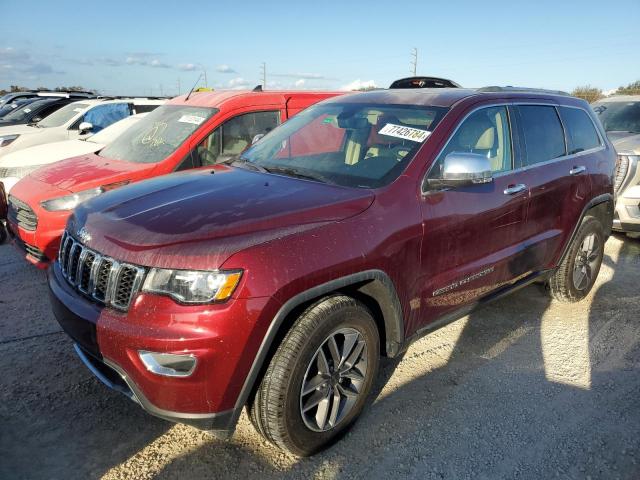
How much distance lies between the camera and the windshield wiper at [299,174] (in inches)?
117

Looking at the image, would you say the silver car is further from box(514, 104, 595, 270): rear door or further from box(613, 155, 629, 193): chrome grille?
box(514, 104, 595, 270): rear door

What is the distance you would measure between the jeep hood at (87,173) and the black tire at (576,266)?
12.8 ft

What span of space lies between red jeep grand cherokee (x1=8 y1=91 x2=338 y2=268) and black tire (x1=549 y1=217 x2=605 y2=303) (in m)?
3.40

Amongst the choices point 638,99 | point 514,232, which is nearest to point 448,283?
point 514,232

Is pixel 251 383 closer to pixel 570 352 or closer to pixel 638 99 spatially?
pixel 570 352

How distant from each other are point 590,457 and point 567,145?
8.16 feet

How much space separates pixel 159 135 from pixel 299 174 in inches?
115

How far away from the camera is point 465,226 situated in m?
3.06

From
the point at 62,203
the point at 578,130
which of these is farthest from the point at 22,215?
the point at 578,130

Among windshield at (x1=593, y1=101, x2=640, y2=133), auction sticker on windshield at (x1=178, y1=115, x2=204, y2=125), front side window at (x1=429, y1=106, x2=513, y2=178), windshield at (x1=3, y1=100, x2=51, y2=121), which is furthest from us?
windshield at (x1=3, y1=100, x2=51, y2=121)

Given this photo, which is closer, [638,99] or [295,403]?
[295,403]

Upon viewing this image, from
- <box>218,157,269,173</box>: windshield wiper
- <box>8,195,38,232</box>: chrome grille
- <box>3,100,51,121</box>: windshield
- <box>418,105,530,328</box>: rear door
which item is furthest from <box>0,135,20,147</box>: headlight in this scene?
<box>418,105,530,328</box>: rear door

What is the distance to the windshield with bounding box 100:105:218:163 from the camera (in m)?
5.17

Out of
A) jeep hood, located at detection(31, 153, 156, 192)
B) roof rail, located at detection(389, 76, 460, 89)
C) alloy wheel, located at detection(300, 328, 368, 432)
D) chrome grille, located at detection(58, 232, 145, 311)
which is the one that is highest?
roof rail, located at detection(389, 76, 460, 89)
